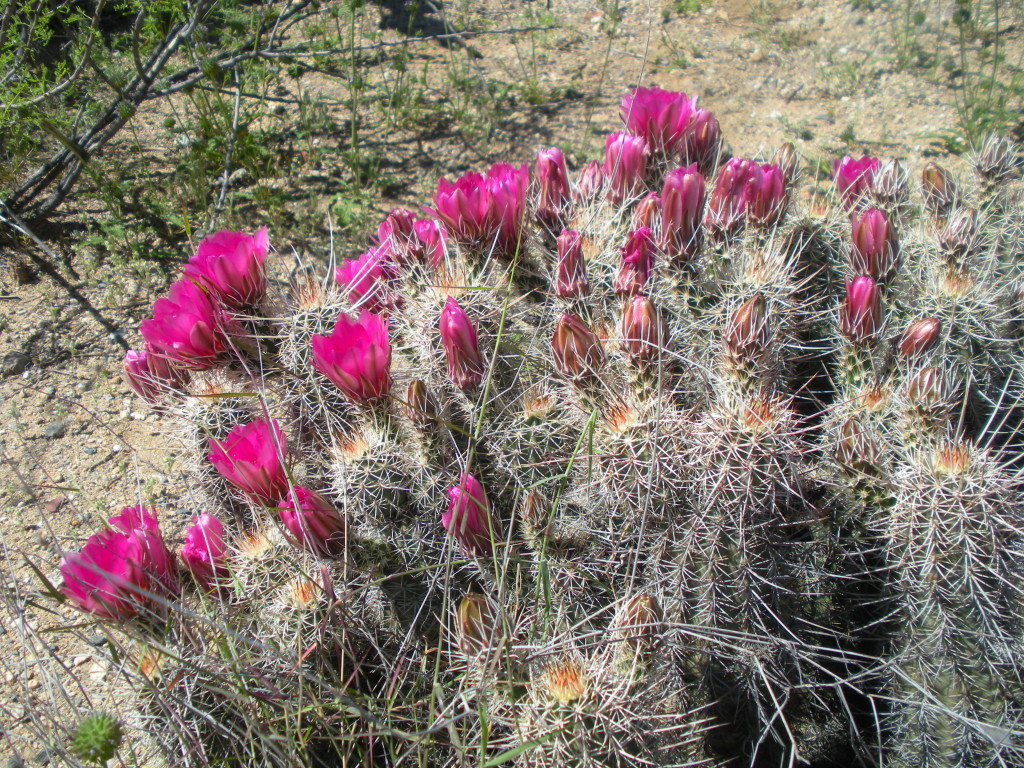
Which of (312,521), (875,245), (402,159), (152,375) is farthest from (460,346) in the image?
(402,159)

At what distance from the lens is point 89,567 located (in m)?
1.29

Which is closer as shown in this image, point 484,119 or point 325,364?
point 325,364

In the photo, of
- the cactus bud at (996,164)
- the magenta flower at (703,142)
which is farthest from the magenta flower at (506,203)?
the cactus bud at (996,164)

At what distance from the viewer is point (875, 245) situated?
1.74 meters

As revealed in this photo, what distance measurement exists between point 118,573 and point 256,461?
0.34m

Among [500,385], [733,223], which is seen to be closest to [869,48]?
[733,223]

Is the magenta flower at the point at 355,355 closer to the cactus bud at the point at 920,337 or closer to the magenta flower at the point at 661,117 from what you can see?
the magenta flower at the point at 661,117

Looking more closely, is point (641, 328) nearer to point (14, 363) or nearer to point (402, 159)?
point (14, 363)

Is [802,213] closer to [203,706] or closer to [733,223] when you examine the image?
[733,223]

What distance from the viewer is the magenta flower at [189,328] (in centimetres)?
154

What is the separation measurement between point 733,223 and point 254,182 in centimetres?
255

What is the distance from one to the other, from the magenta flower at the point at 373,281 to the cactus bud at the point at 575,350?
21.0 inches

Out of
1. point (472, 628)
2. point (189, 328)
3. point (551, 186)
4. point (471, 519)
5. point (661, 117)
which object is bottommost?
point (472, 628)

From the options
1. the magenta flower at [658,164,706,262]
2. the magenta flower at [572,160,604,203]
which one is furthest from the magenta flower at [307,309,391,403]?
the magenta flower at [572,160,604,203]
